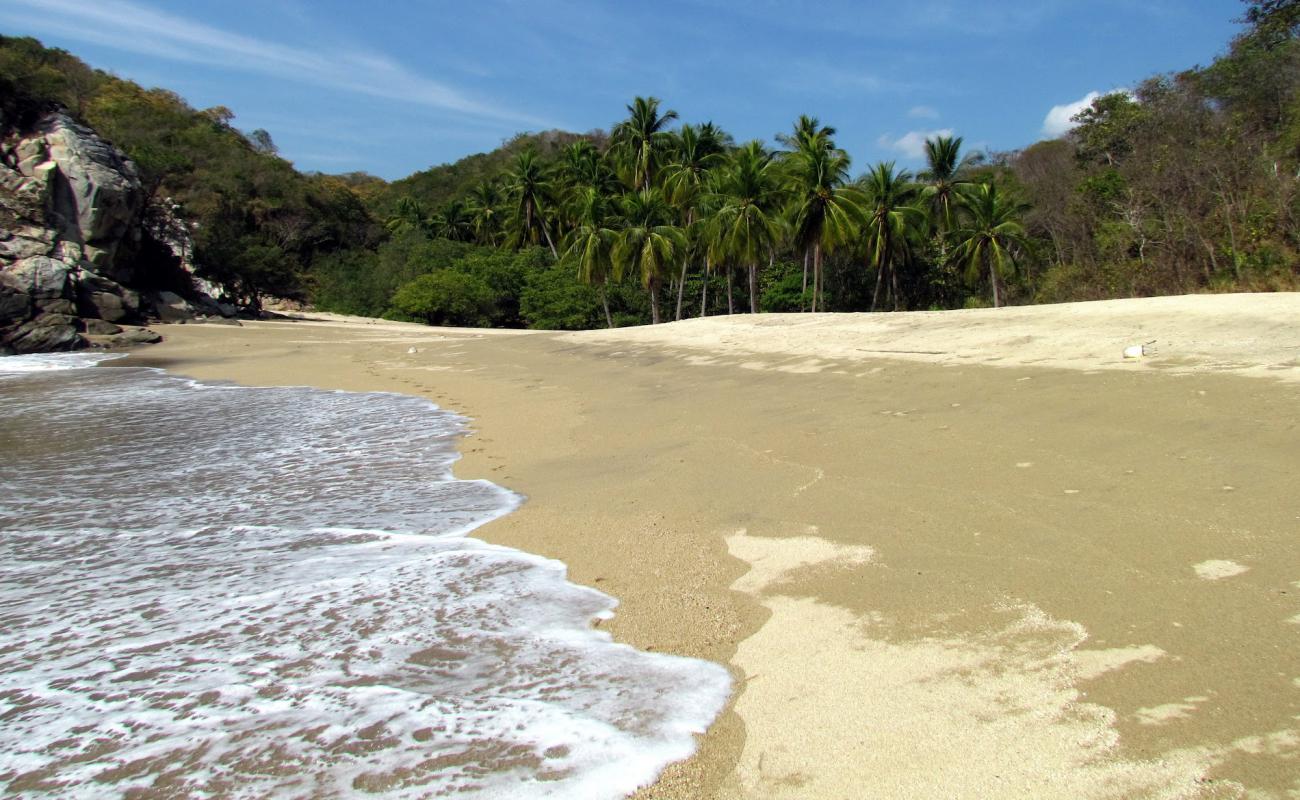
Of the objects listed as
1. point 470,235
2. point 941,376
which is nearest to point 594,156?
point 470,235

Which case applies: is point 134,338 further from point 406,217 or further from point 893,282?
point 406,217

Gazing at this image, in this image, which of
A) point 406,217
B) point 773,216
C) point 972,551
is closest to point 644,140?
point 773,216

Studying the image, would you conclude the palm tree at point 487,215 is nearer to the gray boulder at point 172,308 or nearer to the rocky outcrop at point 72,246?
the rocky outcrop at point 72,246

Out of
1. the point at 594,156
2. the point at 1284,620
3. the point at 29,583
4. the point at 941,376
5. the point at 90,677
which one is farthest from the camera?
the point at 594,156

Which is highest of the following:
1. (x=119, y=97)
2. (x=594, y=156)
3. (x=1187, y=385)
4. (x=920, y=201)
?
(x=119, y=97)

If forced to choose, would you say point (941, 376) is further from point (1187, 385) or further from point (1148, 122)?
point (1148, 122)

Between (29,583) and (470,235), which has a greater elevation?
(470,235)

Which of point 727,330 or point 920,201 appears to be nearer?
point 727,330

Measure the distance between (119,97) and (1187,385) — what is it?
6972cm

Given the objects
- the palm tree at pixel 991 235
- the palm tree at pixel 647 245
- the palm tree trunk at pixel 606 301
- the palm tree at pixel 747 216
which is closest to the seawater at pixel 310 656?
the palm tree at pixel 747 216

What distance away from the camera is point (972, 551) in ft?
12.3

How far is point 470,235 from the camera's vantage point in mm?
60375

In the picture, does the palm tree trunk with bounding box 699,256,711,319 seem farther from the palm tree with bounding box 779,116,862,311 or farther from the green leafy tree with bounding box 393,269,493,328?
the green leafy tree with bounding box 393,269,493,328

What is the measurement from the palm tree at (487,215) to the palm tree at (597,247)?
17215mm
